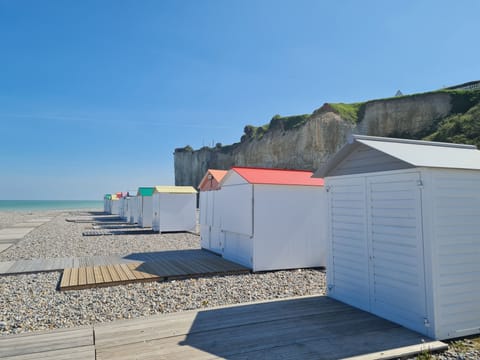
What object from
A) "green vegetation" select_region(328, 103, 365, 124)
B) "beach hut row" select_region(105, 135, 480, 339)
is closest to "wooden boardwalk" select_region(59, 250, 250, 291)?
"beach hut row" select_region(105, 135, 480, 339)

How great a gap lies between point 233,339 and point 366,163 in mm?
3212

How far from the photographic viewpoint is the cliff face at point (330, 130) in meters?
28.4

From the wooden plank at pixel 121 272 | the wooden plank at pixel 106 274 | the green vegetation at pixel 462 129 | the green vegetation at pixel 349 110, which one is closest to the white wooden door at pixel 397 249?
the wooden plank at pixel 121 272

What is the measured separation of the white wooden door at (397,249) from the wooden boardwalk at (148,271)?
166 inches

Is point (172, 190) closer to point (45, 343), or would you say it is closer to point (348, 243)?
point (348, 243)

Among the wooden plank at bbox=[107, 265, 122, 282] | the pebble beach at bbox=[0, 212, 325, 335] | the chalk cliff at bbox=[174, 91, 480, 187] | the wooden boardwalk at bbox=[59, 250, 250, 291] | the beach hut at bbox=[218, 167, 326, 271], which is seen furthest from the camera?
the chalk cliff at bbox=[174, 91, 480, 187]

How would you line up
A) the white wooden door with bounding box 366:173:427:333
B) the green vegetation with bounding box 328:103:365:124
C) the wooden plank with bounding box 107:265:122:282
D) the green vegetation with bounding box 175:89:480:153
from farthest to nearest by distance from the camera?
the green vegetation with bounding box 328:103:365:124 < the green vegetation with bounding box 175:89:480:153 < the wooden plank with bounding box 107:265:122:282 < the white wooden door with bounding box 366:173:427:333

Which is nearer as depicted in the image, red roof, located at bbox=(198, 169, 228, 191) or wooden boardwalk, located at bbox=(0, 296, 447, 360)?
wooden boardwalk, located at bbox=(0, 296, 447, 360)

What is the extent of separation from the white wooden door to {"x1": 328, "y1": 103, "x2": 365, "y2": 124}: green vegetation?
30.3 meters

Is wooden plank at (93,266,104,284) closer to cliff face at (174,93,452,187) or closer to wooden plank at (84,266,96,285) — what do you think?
wooden plank at (84,266,96,285)

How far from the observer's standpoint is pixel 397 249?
4316 millimetres

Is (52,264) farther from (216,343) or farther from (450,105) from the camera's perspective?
(450,105)

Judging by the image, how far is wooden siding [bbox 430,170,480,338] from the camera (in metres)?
3.89

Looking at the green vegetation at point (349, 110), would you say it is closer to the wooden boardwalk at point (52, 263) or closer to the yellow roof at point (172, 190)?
the yellow roof at point (172, 190)
